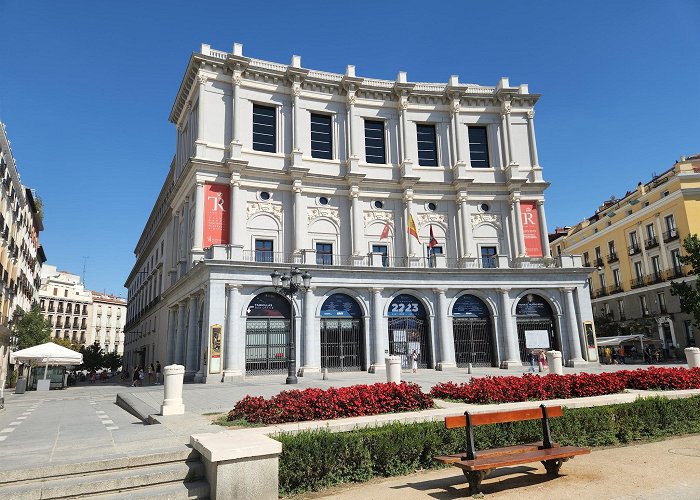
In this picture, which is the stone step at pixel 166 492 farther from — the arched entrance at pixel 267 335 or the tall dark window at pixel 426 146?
the tall dark window at pixel 426 146

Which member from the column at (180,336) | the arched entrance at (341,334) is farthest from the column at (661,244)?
the column at (180,336)

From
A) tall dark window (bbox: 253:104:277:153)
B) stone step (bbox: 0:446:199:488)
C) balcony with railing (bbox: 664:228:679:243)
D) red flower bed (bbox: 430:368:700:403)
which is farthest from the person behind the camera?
balcony with railing (bbox: 664:228:679:243)

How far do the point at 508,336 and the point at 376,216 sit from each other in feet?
39.8

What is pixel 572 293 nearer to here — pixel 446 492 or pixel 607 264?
pixel 607 264

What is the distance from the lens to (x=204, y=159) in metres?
30.6

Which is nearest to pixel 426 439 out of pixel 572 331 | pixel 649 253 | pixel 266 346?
pixel 266 346

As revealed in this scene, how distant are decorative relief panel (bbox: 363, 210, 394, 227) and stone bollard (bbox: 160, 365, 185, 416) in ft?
76.2

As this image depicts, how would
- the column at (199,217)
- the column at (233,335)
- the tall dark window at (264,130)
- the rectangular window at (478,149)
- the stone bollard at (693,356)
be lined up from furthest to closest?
1. the rectangular window at (478,149)
2. the tall dark window at (264,130)
3. the column at (199,217)
4. the column at (233,335)
5. the stone bollard at (693,356)

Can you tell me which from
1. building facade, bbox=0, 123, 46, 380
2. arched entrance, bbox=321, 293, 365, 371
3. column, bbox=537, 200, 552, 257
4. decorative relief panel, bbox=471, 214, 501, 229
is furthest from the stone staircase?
column, bbox=537, 200, 552, 257

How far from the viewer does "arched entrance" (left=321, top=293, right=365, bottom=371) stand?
28953mm

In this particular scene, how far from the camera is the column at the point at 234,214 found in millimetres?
30308

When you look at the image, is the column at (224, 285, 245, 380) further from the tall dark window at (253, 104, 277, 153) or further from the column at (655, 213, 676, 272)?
the column at (655, 213, 676, 272)

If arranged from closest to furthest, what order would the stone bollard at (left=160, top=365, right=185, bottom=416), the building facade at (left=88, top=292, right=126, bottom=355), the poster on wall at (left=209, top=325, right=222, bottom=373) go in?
the stone bollard at (left=160, top=365, right=185, bottom=416) < the poster on wall at (left=209, top=325, right=222, bottom=373) < the building facade at (left=88, top=292, right=126, bottom=355)

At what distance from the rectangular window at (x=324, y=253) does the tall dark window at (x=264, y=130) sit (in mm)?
7521
